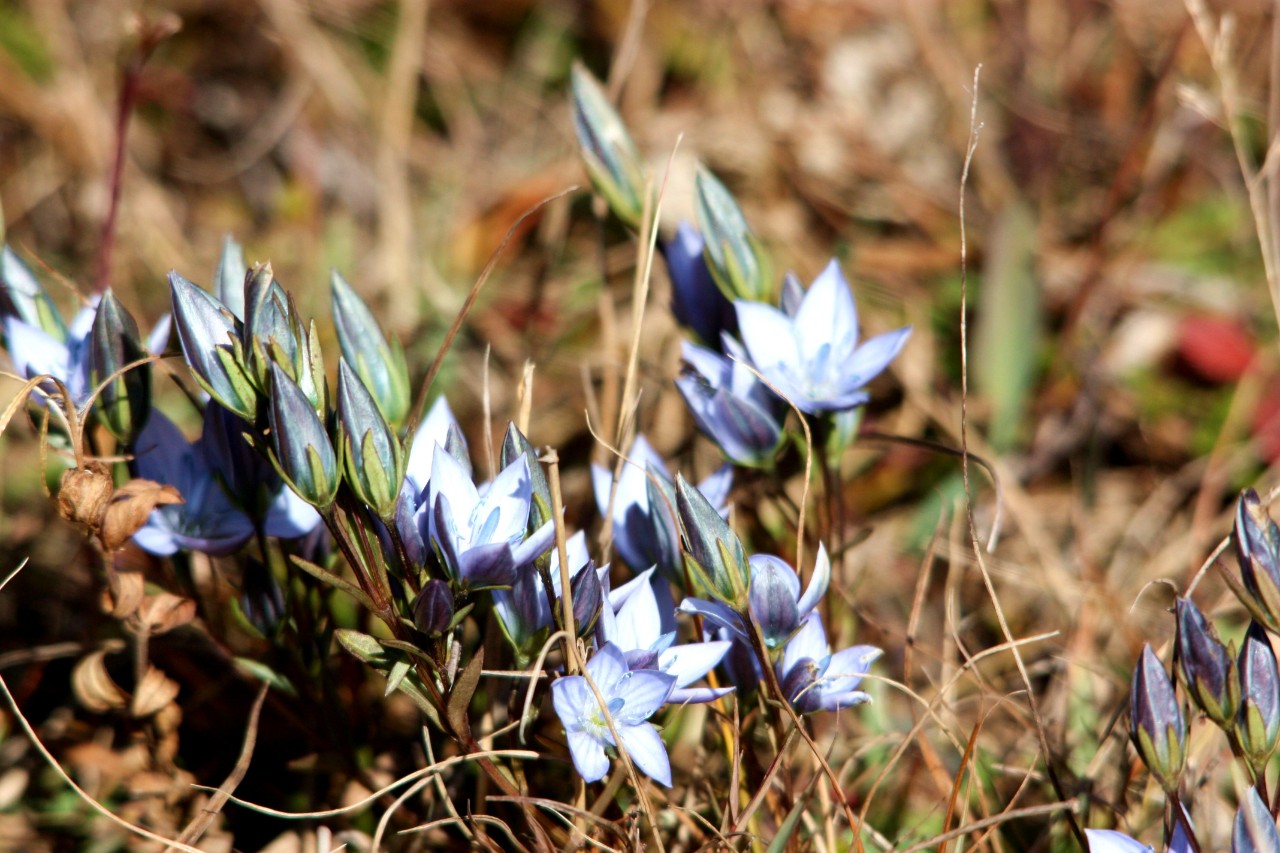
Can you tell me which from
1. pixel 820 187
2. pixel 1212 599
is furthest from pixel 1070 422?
pixel 820 187

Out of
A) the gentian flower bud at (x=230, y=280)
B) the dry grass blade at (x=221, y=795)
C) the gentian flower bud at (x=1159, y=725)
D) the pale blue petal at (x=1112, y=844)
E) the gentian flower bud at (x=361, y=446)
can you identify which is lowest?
the dry grass blade at (x=221, y=795)

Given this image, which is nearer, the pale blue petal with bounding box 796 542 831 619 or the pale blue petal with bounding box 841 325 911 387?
the pale blue petal with bounding box 796 542 831 619

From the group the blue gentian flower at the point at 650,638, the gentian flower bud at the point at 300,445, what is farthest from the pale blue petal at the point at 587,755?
the gentian flower bud at the point at 300,445

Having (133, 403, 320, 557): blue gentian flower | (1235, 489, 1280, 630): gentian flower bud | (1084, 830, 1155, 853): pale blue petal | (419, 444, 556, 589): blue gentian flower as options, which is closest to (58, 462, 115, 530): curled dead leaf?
(133, 403, 320, 557): blue gentian flower

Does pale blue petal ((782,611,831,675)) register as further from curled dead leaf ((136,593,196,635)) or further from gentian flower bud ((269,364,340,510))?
curled dead leaf ((136,593,196,635))

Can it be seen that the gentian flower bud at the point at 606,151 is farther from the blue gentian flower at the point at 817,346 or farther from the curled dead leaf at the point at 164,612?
the curled dead leaf at the point at 164,612

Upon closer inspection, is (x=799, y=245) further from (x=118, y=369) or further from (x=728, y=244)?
(x=118, y=369)
